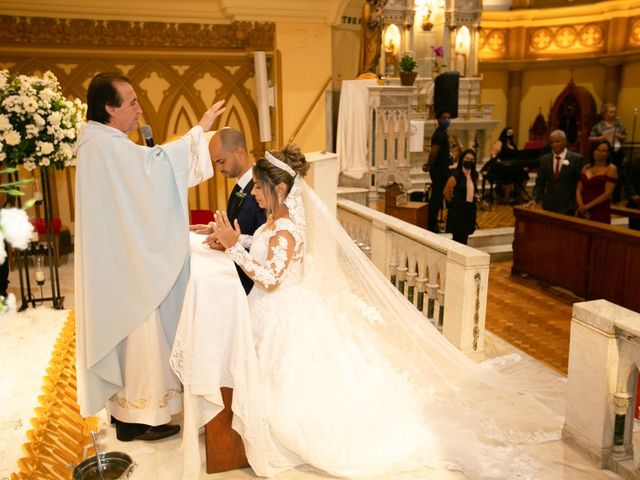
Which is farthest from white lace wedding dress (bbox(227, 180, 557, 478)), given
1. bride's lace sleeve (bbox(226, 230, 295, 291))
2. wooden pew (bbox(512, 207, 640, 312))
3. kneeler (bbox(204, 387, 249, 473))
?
wooden pew (bbox(512, 207, 640, 312))

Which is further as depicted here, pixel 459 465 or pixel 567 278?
pixel 567 278

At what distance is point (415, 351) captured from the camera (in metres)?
3.84

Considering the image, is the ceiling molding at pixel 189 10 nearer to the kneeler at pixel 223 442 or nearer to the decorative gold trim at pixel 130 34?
the decorative gold trim at pixel 130 34

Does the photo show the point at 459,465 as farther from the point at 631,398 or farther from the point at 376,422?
the point at 631,398

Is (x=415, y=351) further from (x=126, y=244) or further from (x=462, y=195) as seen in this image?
(x=462, y=195)

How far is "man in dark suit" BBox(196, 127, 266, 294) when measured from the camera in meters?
3.43

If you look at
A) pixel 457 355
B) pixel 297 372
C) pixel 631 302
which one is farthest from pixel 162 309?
pixel 631 302

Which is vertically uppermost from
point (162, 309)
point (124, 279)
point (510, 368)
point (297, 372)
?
point (124, 279)

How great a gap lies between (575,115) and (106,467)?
48.4 ft

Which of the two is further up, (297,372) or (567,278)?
(297,372)

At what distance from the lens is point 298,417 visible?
2867 mm

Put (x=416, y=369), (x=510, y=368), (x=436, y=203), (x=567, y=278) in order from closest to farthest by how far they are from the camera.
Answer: (x=416, y=369) → (x=510, y=368) → (x=567, y=278) → (x=436, y=203)

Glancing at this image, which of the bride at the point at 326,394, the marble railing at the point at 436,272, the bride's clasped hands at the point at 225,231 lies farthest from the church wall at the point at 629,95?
the bride's clasped hands at the point at 225,231

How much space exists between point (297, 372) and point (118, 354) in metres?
1.00
